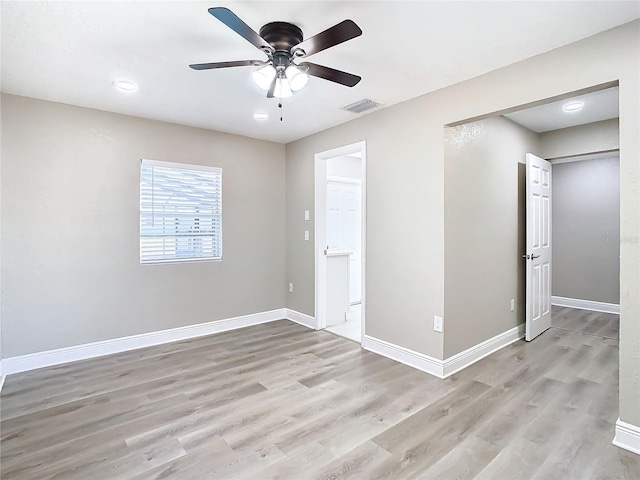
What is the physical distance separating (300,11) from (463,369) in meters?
3.11

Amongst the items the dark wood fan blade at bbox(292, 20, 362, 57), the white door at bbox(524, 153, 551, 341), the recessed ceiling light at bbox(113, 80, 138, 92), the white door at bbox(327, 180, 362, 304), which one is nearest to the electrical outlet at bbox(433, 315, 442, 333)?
the white door at bbox(524, 153, 551, 341)

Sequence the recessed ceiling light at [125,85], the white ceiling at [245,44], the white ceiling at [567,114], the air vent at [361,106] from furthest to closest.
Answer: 1. the white ceiling at [567,114]
2. the air vent at [361,106]
3. the recessed ceiling light at [125,85]
4. the white ceiling at [245,44]

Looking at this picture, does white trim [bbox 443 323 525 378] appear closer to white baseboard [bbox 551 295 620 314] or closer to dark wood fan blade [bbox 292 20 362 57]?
white baseboard [bbox 551 295 620 314]

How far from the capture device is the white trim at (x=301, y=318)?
14.6 feet

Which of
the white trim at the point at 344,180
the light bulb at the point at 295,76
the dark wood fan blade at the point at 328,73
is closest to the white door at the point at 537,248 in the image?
the white trim at the point at 344,180

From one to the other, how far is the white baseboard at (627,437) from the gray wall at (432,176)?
1.6 inches

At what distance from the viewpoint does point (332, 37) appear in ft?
5.57

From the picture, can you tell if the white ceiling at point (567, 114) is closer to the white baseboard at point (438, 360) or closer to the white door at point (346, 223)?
the white baseboard at point (438, 360)

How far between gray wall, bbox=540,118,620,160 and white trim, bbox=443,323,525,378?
232cm

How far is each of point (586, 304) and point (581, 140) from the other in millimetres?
2662

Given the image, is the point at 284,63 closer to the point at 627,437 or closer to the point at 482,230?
the point at 482,230

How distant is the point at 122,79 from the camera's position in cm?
272

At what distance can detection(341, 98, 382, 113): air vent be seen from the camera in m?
3.23

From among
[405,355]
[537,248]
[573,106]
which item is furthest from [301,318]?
[573,106]
